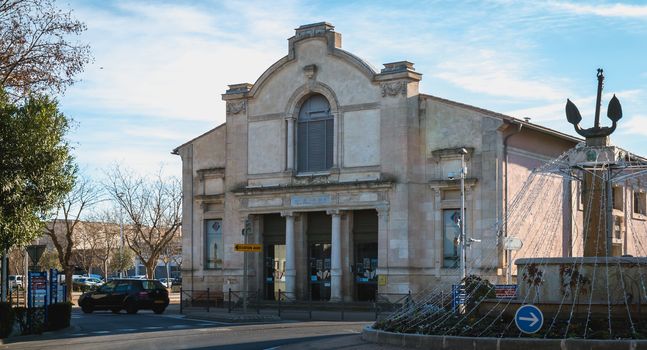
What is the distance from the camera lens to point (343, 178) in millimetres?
43312

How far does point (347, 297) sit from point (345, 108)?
820 cm

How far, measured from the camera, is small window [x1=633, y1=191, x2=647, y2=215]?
2004 inches

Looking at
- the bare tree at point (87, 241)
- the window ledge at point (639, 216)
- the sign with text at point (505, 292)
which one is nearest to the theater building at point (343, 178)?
the window ledge at point (639, 216)

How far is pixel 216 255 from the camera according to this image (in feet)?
158

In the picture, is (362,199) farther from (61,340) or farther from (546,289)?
(546,289)

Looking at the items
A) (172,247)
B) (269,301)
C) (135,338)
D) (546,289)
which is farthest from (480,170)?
(172,247)

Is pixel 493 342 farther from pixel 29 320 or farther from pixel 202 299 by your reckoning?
pixel 202 299

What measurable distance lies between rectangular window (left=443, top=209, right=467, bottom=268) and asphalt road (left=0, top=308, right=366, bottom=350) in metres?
9.53

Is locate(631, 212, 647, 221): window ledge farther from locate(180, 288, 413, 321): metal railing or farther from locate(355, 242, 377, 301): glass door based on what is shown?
locate(180, 288, 413, 321): metal railing

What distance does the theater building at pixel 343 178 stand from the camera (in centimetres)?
4094

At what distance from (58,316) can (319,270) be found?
1696 cm

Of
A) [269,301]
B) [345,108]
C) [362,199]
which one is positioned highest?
[345,108]

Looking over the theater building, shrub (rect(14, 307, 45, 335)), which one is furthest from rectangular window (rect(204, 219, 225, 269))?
shrub (rect(14, 307, 45, 335))

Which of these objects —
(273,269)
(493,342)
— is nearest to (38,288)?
(493,342)
